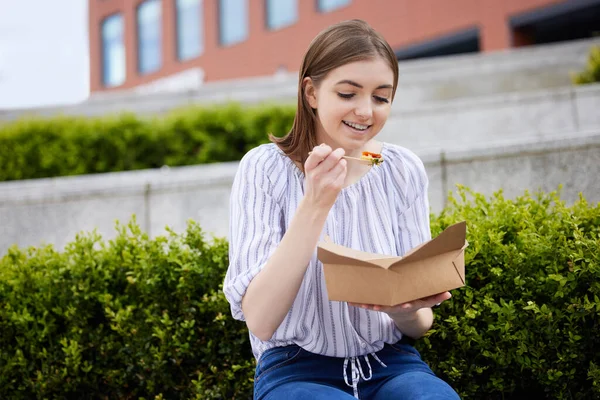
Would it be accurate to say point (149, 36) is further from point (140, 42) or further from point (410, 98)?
point (410, 98)

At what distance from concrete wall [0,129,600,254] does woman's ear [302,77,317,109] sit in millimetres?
2495

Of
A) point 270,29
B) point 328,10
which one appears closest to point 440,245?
point 328,10

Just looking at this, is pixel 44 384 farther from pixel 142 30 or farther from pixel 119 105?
pixel 142 30

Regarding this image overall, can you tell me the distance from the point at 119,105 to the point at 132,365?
8.10m

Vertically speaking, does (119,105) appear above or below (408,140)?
above

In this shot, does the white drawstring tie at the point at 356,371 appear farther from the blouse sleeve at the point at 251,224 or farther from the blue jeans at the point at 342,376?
the blouse sleeve at the point at 251,224

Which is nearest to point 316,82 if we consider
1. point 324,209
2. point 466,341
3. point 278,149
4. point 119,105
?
point 278,149

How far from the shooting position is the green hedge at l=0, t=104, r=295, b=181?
7242mm

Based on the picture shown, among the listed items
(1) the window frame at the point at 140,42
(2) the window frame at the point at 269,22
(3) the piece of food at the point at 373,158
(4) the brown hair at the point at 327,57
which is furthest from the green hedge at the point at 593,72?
(1) the window frame at the point at 140,42

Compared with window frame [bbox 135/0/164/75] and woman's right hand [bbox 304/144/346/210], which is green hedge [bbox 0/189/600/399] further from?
window frame [bbox 135/0/164/75]

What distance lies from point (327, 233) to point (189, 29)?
74.3 ft

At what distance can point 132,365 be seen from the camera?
9.67 ft

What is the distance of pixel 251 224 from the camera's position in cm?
215

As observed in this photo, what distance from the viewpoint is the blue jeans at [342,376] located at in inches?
79.0
